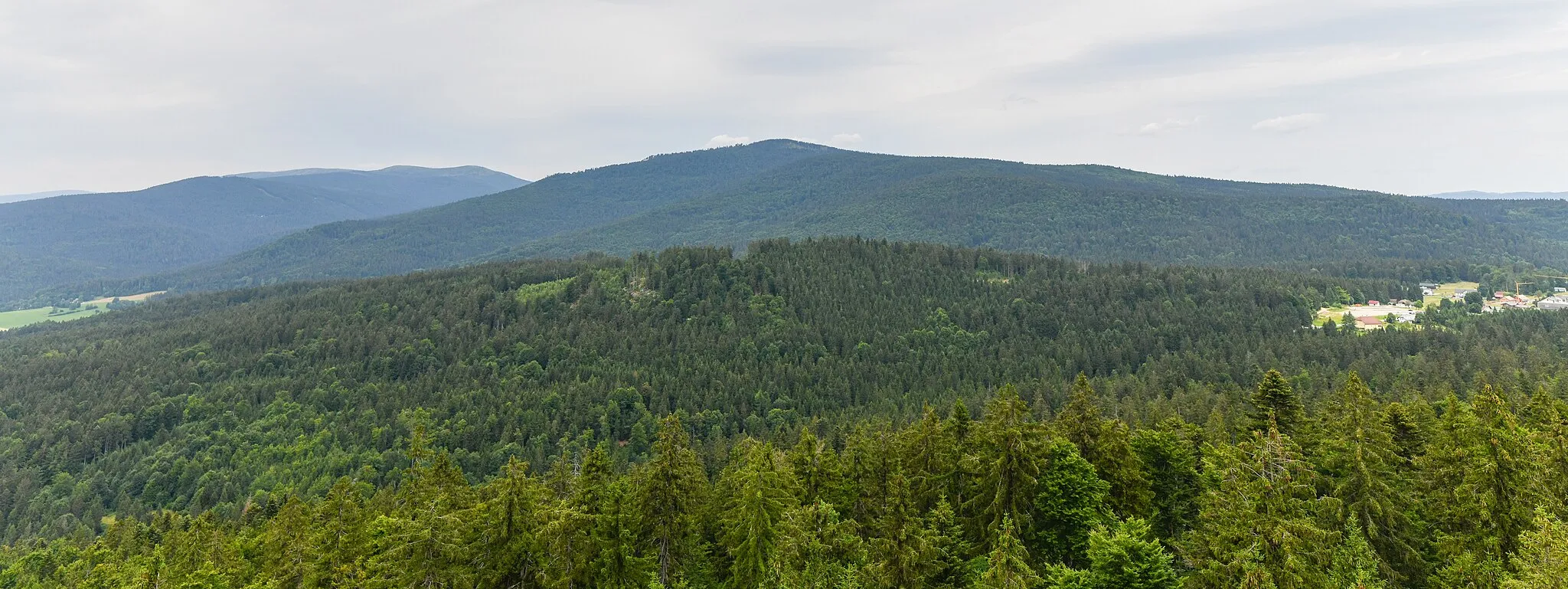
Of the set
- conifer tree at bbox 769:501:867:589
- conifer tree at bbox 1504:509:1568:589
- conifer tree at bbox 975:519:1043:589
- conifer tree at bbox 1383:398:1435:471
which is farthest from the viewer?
conifer tree at bbox 1383:398:1435:471

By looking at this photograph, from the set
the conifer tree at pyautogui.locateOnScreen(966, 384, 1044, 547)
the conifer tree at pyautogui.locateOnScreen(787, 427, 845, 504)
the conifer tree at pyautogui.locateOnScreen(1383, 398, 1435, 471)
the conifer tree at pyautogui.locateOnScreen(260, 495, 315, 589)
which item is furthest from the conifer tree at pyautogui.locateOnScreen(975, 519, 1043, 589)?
the conifer tree at pyautogui.locateOnScreen(260, 495, 315, 589)

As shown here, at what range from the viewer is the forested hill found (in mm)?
31750

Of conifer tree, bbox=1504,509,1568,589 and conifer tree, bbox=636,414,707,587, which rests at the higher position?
conifer tree, bbox=1504,509,1568,589

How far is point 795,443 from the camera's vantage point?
315ft

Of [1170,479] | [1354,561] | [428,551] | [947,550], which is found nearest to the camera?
[1354,561]

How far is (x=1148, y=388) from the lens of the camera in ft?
358

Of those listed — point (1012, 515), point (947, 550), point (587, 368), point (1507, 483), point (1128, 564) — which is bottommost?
point (587, 368)

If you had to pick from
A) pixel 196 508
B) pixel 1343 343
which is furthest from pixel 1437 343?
pixel 196 508

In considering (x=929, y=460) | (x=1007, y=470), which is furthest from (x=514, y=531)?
(x=1007, y=470)

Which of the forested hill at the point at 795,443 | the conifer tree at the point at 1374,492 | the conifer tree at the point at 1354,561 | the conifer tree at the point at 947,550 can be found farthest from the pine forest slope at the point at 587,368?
the conifer tree at the point at 947,550

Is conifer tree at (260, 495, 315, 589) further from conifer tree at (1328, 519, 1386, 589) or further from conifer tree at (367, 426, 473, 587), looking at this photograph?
conifer tree at (1328, 519, 1386, 589)

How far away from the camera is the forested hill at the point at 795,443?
104 ft

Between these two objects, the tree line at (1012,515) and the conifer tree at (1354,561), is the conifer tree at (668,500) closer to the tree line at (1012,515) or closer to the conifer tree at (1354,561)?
the tree line at (1012,515)

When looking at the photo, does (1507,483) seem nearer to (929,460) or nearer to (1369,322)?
(929,460)
